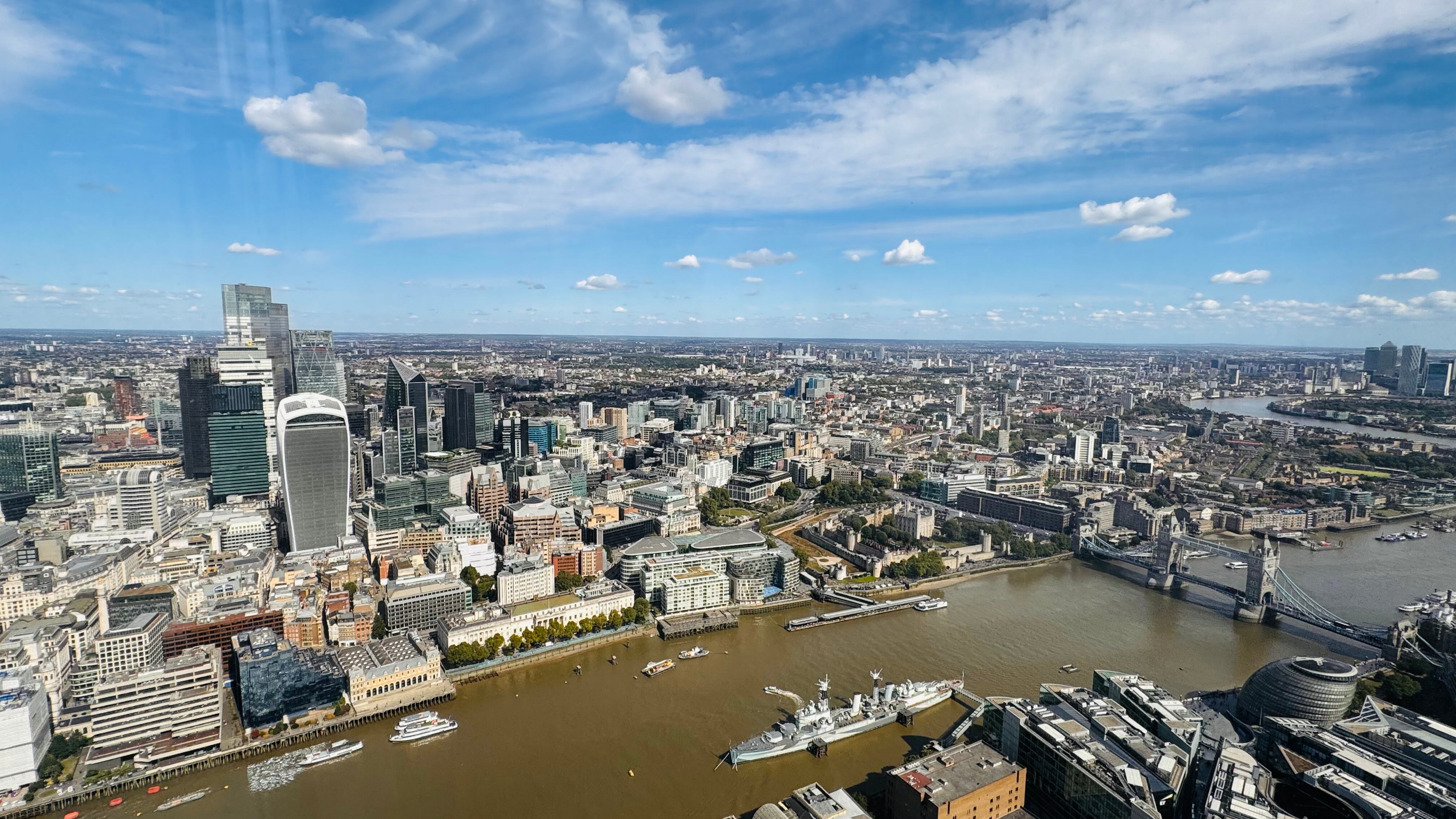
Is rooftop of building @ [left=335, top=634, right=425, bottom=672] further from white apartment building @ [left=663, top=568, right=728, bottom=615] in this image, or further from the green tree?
the green tree

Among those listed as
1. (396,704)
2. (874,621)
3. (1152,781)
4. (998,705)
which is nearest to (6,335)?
(396,704)

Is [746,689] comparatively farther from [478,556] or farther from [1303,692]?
[478,556]

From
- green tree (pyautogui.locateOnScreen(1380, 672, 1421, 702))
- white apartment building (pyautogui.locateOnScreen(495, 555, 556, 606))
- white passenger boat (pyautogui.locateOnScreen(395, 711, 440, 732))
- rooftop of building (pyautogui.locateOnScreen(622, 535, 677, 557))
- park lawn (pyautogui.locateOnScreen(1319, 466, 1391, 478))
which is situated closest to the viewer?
white passenger boat (pyautogui.locateOnScreen(395, 711, 440, 732))

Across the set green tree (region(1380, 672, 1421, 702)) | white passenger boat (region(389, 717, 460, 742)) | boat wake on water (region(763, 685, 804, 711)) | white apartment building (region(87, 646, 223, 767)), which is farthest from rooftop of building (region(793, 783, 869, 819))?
green tree (region(1380, 672, 1421, 702))

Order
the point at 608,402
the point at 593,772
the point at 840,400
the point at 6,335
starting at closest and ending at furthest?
the point at 593,772, the point at 6,335, the point at 608,402, the point at 840,400

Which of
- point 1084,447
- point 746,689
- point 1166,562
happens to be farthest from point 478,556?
point 1084,447

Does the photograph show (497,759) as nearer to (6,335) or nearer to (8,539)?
(8,539)

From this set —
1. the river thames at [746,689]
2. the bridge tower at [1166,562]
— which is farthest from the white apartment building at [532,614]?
the bridge tower at [1166,562]
